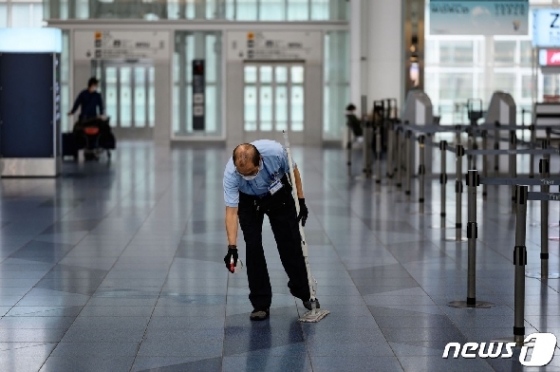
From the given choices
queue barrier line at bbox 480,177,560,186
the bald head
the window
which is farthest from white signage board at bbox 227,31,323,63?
the bald head

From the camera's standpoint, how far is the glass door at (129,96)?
37.9 m

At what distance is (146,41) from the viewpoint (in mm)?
37219

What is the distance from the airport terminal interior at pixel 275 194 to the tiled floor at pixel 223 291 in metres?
0.04

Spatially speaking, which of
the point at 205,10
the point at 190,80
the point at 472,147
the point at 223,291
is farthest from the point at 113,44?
the point at 223,291

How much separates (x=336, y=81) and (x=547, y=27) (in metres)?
13.7

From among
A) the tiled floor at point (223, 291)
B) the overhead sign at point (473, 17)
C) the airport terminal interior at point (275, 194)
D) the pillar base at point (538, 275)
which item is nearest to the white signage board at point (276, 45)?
the airport terminal interior at point (275, 194)

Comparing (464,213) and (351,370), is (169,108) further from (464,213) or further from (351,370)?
(351,370)

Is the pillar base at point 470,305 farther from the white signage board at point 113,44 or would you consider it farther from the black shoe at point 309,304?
the white signage board at point 113,44

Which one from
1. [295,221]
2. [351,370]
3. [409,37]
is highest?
[409,37]

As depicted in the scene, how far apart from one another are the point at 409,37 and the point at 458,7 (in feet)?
5.41

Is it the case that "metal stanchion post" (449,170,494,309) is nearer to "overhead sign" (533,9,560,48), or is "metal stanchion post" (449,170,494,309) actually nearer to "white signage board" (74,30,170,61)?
"overhead sign" (533,9,560,48)

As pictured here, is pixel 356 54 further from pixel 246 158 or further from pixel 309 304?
pixel 246 158

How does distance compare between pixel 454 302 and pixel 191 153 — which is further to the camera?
pixel 191 153

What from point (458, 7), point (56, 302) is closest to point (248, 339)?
point (56, 302)
